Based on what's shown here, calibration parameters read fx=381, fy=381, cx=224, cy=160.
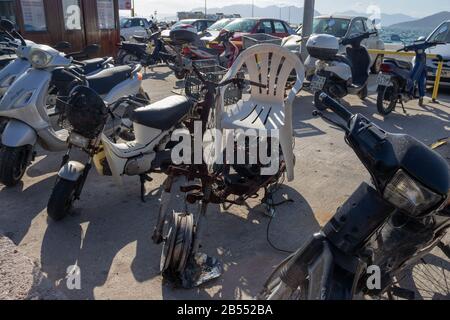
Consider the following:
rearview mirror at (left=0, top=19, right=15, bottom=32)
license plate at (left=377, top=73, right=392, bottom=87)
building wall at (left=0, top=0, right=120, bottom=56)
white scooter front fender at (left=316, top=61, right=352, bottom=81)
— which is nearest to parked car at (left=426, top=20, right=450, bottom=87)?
license plate at (left=377, top=73, right=392, bottom=87)

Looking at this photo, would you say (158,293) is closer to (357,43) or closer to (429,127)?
(429,127)

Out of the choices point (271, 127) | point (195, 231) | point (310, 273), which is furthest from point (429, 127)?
point (310, 273)

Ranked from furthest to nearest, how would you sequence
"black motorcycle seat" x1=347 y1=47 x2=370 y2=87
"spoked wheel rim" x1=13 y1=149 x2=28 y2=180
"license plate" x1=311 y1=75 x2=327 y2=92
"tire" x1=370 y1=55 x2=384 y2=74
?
"tire" x1=370 y1=55 x2=384 y2=74 → "black motorcycle seat" x1=347 y1=47 x2=370 y2=87 → "license plate" x1=311 y1=75 x2=327 y2=92 → "spoked wheel rim" x1=13 y1=149 x2=28 y2=180

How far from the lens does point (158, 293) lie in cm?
259

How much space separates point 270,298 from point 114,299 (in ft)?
3.83

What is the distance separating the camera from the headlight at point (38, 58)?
13.9ft

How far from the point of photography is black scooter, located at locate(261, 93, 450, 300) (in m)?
1.55

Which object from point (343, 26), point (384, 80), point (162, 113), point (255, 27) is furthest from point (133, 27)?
point (162, 113)

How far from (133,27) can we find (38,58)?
14.1 meters

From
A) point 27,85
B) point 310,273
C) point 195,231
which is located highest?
point 27,85

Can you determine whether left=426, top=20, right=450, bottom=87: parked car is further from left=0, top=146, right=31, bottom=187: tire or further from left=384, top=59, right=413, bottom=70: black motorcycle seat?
left=0, top=146, right=31, bottom=187: tire

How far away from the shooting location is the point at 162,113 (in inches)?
138

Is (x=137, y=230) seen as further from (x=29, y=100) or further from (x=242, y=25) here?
(x=242, y=25)
